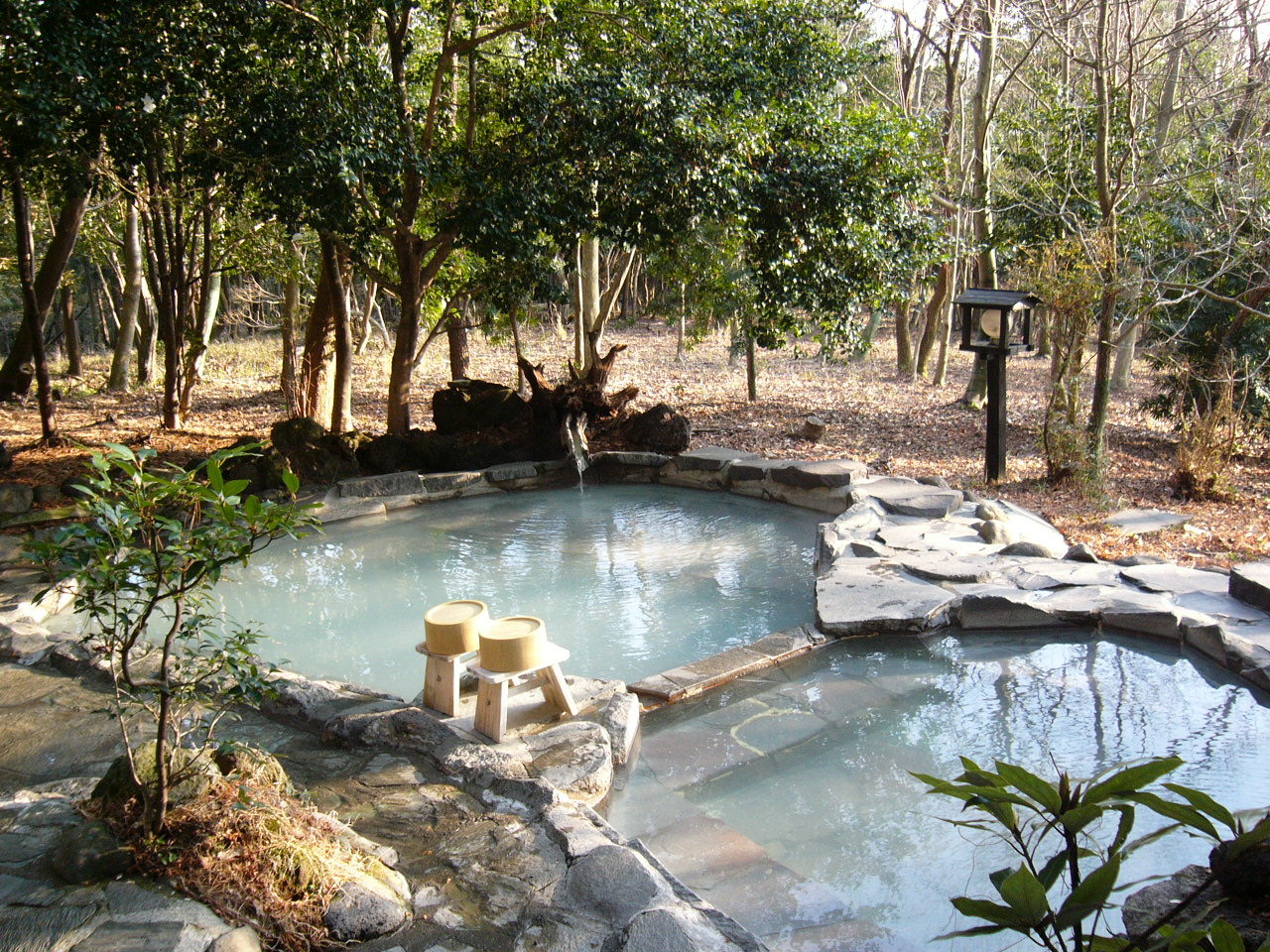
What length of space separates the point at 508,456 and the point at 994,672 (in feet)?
19.7

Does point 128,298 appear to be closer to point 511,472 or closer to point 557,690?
point 511,472

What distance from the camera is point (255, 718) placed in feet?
12.7

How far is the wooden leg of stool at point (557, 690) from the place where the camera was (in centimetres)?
370

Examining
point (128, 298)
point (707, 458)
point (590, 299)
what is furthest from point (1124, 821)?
point (128, 298)

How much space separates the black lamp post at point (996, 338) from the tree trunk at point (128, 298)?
1034 centimetres

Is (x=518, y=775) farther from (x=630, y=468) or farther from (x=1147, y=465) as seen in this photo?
(x=1147, y=465)

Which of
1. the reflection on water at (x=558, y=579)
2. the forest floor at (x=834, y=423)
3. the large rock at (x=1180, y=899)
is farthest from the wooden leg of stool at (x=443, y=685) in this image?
the forest floor at (x=834, y=423)

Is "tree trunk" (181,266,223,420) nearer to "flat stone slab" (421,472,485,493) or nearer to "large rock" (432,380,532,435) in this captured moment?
"large rock" (432,380,532,435)

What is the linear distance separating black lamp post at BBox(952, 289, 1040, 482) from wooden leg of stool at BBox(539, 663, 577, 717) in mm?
4840

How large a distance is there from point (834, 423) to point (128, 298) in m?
9.71

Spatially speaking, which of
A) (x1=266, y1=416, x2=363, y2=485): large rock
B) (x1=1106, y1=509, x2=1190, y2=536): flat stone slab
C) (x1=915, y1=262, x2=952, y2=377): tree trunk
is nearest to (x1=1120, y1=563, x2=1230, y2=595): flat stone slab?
(x1=1106, y1=509, x2=1190, y2=536): flat stone slab

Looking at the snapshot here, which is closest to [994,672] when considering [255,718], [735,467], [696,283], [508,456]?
[255,718]

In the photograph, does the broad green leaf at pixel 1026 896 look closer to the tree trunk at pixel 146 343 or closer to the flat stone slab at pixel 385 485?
the flat stone slab at pixel 385 485

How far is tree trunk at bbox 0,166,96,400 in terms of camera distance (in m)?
9.27
